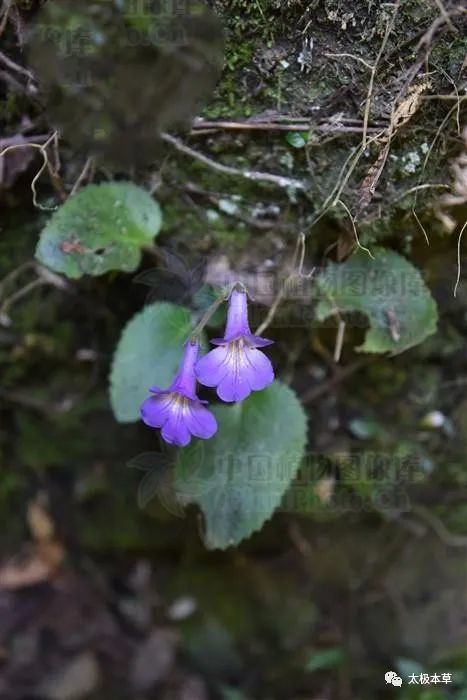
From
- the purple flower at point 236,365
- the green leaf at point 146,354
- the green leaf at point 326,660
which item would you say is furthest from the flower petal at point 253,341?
the green leaf at point 326,660

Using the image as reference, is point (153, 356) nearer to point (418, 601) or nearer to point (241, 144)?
point (241, 144)

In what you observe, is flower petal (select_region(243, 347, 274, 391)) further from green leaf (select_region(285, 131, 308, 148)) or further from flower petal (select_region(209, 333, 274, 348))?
green leaf (select_region(285, 131, 308, 148))

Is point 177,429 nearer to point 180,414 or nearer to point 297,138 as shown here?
point 180,414

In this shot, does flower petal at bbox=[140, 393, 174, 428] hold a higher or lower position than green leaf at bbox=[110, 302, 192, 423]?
higher

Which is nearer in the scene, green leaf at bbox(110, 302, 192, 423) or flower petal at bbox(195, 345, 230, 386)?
flower petal at bbox(195, 345, 230, 386)

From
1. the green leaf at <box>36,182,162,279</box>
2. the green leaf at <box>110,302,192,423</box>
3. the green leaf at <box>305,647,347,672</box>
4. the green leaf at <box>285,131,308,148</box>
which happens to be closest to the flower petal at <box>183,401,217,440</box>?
the green leaf at <box>110,302,192,423</box>

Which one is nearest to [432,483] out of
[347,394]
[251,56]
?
[347,394]
